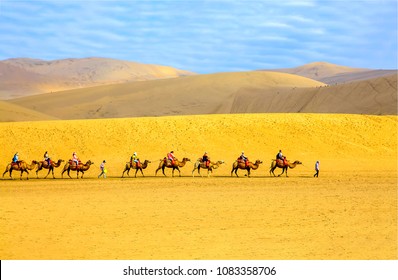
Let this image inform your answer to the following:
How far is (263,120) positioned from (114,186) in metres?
28.7

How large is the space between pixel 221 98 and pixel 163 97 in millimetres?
11206

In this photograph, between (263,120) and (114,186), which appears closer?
(114,186)

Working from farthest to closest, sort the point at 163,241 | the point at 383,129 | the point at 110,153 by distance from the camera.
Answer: the point at 383,129
the point at 110,153
the point at 163,241

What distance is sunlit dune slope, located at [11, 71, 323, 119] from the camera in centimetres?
10925

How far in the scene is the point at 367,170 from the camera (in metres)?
40.2

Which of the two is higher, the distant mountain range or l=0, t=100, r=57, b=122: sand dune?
the distant mountain range

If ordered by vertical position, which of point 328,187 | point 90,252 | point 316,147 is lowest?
point 90,252

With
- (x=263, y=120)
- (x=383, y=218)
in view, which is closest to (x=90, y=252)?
(x=383, y=218)

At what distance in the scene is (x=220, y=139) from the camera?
52438 millimetres

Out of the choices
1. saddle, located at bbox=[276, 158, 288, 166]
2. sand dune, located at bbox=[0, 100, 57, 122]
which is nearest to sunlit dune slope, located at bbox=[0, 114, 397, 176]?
saddle, located at bbox=[276, 158, 288, 166]

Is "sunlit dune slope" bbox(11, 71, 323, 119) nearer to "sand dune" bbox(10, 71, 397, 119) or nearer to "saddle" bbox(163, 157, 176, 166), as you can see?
"sand dune" bbox(10, 71, 397, 119)

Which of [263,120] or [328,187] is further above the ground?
[263,120]

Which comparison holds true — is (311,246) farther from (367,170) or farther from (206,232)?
(367,170)

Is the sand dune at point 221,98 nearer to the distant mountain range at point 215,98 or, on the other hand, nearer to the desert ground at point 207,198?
the distant mountain range at point 215,98
